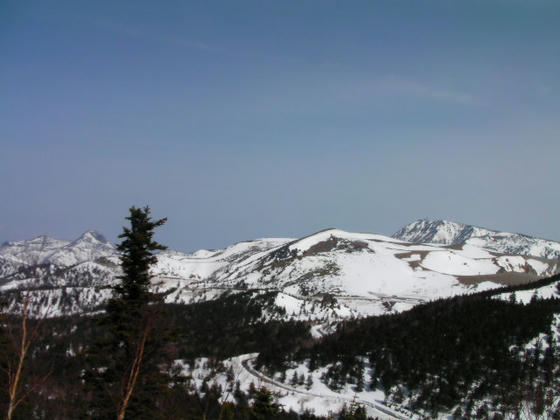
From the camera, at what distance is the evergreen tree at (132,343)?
71.8ft

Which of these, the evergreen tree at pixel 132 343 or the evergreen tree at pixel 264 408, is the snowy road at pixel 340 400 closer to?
the evergreen tree at pixel 264 408

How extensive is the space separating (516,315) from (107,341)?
284 ft

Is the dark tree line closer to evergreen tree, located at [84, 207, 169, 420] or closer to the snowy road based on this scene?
the snowy road

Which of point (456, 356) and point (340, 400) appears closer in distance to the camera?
point (340, 400)

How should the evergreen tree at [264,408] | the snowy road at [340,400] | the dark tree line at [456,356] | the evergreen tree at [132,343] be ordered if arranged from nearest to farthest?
the evergreen tree at [132,343], the evergreen tree at [264,408], the snowy road at [340,400], the dark tree line at [456,356]

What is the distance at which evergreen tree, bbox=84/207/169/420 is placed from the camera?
2189cm

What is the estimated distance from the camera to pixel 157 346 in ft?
73.4

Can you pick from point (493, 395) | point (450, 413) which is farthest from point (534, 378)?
point (450, 413)

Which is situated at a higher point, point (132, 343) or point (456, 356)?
point (132, 343)

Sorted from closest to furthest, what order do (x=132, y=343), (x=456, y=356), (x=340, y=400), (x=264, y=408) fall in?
1. (x=132, y=343)
2. (x=264, y=408)
3. (x=340, y=400)
4. (x=456, y=356)

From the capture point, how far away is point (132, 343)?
20734 millimetres

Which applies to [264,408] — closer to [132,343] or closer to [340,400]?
[340,400]

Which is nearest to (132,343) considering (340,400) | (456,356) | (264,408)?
(264,408)

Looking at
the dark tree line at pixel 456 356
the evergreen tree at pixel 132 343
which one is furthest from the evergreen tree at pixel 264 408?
the evergreen tree at pixel 132 343
